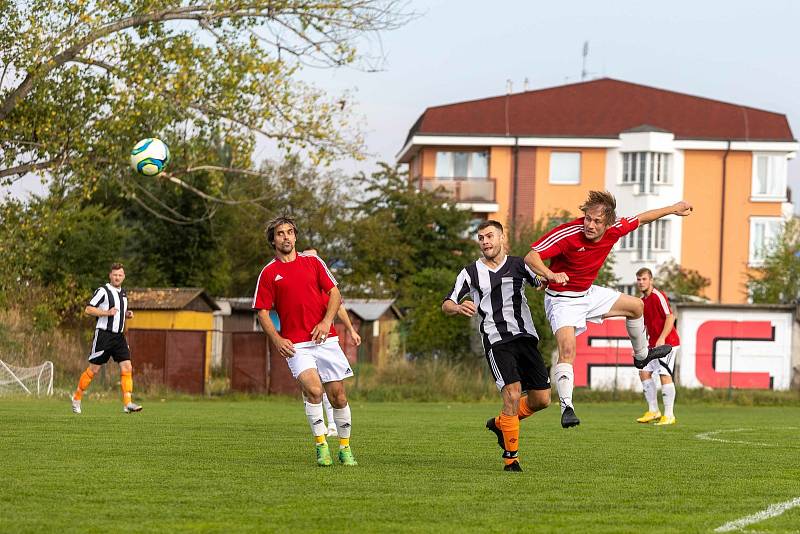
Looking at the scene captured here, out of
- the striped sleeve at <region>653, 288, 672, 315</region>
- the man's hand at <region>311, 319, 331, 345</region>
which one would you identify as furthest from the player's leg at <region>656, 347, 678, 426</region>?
the man's hand at <region>311, 319, 331, 345</region>

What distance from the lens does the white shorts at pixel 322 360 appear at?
10766 millimetres

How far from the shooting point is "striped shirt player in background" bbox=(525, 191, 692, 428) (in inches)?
439

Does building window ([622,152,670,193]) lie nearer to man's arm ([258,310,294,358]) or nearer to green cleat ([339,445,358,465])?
green cleat ([339,445,358,465])

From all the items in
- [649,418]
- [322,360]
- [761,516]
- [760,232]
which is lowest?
[649,418]

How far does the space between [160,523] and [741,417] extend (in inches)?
658

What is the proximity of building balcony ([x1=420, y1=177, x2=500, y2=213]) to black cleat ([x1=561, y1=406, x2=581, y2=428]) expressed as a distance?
51591 millimetres

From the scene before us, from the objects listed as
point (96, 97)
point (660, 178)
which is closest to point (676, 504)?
point (96, 97)

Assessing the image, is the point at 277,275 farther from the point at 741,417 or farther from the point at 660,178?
the point at 660,178

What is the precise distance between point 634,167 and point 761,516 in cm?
5589

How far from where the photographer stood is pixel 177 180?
27.0 m

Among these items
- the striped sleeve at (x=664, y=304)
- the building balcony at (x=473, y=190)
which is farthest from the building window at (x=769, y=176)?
the striped sleeve at (x=664, y=304)

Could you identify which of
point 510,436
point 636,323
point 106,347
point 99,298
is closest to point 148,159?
point 99,298

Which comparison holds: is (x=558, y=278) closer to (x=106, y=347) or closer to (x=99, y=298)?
(x=99, y=298)

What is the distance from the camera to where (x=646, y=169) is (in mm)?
62281
